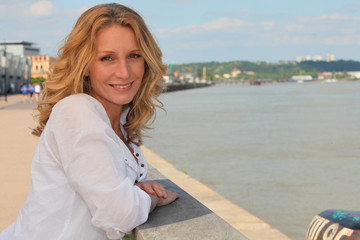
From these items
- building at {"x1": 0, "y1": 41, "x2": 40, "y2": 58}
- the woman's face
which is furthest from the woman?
building at {"x1": 0, "y1": 41, "x2": 40, "y2": 58}

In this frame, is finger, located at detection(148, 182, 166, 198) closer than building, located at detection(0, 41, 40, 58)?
Yes

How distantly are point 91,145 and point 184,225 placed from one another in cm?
57

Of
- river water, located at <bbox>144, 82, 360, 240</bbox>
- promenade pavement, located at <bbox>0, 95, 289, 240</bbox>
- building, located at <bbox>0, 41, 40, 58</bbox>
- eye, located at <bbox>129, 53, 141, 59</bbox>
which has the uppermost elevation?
building, located at <bbox>0, 41, 40, 58</bbox>

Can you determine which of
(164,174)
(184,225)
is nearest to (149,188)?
(184,225)

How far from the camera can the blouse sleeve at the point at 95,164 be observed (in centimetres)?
177

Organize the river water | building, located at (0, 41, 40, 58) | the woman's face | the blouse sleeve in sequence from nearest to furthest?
the blouse sleeve
the woman's face
the river water
building, located at (0, 41, 40, 58)

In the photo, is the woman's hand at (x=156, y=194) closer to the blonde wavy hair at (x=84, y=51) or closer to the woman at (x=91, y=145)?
the woman at (x=91, y=145)

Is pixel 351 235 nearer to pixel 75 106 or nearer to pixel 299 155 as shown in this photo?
pixel 75 106

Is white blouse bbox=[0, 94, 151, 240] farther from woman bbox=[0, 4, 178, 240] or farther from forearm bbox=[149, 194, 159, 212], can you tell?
forearm bbox=[149, 194, 159, 212]

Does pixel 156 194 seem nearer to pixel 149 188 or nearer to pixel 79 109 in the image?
pixel 149 188

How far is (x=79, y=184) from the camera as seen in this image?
1.78 metres

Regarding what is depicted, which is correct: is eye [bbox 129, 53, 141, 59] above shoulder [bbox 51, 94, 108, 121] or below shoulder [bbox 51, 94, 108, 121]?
above

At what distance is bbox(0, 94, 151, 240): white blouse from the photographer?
1.78 meters

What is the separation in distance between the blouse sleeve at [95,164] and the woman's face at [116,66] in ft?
0.92
